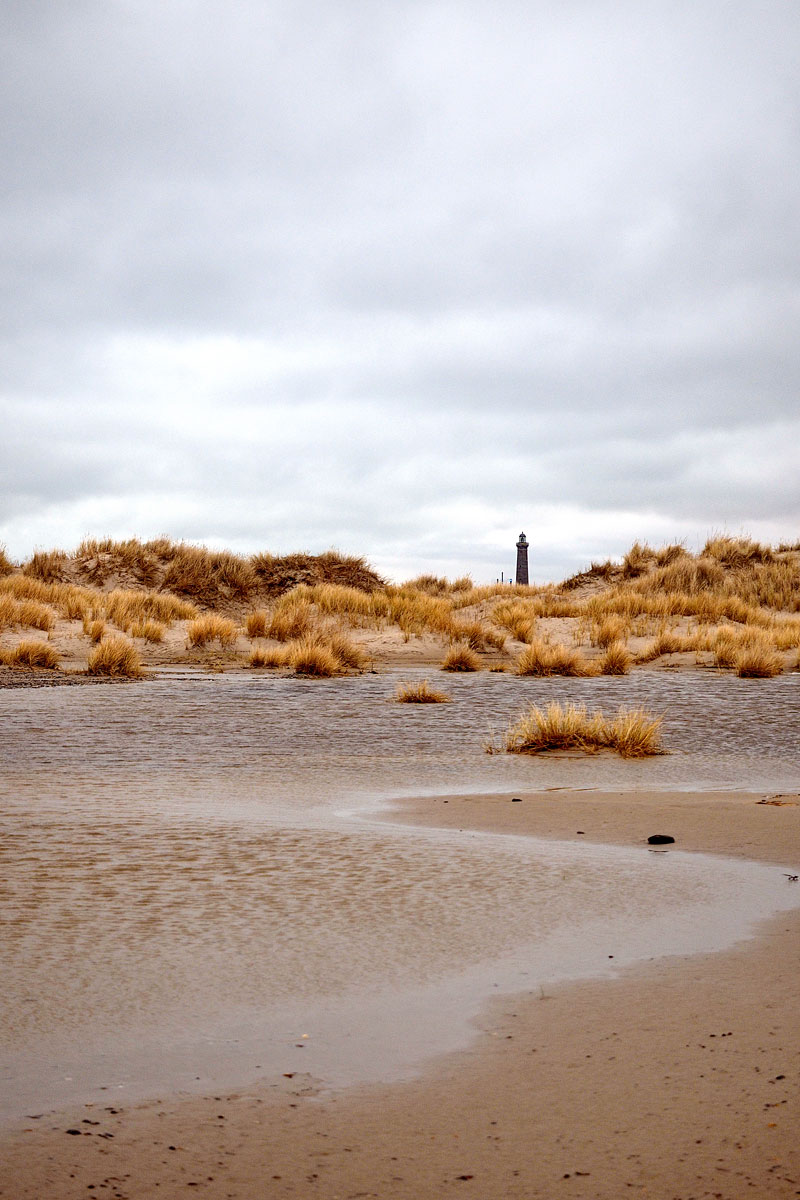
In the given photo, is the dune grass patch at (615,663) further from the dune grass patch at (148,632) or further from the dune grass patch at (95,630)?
the dune grass patch at (95,630)

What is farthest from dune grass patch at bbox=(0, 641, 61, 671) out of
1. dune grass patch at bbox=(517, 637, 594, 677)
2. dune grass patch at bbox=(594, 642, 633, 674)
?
dune grass patch at bbox=(594, 642, 633, 674)

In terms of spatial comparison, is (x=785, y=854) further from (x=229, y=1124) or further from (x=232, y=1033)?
A: (x=229, y=1124)

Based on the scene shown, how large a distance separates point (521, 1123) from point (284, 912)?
61.8 inches

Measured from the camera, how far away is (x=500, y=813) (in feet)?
18.8

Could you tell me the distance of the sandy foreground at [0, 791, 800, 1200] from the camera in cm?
184

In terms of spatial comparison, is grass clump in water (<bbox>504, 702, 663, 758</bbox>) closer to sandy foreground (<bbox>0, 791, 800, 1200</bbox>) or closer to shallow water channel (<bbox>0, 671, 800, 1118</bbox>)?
shallow water channel (<bbox>0, 671, 800, 1118</bbox>)

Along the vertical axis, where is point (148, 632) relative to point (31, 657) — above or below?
above

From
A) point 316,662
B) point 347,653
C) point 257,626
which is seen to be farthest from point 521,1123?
point 257,626

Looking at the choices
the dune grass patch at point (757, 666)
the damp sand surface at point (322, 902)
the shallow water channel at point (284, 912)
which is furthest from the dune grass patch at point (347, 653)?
the shallow water channel at point (284, 912)

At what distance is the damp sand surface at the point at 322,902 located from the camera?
246 cm

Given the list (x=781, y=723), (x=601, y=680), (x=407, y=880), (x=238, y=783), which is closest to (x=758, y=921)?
(x=407, y=880)

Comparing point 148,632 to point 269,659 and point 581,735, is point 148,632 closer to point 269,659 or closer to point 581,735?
point 269,659

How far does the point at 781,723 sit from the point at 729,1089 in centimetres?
889

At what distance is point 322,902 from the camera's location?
143 inches
